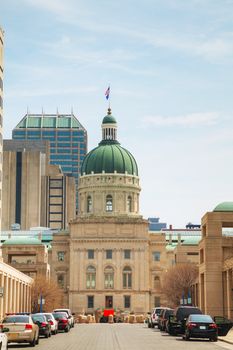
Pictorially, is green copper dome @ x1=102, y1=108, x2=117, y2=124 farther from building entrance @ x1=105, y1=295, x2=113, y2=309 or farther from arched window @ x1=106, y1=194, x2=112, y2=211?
building entrance @ x1=105, y1=295, x2=113, y2=309

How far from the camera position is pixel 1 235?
19812 centimetres

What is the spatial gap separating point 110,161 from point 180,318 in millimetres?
112716

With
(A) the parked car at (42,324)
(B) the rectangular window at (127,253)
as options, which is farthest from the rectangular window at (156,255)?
(A) the parked car at (42,324)

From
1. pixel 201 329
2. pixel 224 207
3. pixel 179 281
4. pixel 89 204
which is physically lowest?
pixel 201 329

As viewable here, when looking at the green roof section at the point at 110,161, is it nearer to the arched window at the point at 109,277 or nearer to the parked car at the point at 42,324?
the arched window at the point at 109,277

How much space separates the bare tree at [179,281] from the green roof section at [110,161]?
3131cm

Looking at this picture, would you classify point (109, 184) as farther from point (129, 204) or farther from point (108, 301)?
point (108, 301)

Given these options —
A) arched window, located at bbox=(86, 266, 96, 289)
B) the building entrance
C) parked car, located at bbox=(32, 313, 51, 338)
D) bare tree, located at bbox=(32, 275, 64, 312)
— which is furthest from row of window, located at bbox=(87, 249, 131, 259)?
parked car, located at bbox=(32, 313, 51, 338)

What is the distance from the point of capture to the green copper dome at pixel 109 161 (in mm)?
171000

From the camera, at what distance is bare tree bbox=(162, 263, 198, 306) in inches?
5522

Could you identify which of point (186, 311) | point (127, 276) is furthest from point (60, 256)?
point (186, 311)

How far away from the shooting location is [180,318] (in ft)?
196

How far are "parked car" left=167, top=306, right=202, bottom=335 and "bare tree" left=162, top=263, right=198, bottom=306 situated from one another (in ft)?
250

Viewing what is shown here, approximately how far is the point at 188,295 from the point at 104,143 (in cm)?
5383
